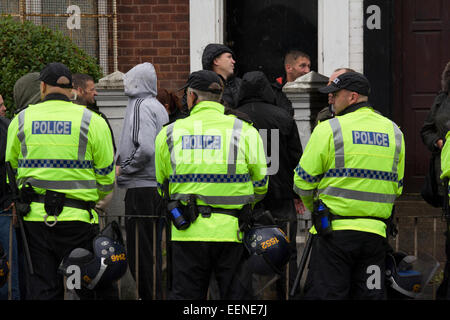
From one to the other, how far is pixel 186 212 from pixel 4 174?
1.82m

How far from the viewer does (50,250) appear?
584 cm

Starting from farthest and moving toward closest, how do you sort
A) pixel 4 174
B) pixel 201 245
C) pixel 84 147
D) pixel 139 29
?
pixel 139 29
pixel 4 174
pixel 84 147
pixel 201 245

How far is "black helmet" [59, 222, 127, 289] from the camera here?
18.7ft

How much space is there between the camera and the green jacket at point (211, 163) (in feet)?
17.9

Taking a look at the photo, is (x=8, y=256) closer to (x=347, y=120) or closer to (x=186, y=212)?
(x=186, y=212)

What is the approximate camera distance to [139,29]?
1056cm

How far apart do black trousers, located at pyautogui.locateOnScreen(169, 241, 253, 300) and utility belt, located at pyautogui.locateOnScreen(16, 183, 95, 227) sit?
785 mm

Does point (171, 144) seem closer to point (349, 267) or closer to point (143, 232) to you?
point (349, 267)

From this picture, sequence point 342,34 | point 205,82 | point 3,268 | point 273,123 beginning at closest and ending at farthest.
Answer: point 205,82 → point 3,268 → point 273,123 → point 342,34

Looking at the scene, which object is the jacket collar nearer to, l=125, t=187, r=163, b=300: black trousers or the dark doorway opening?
l=125, t=187, r=163, b=300: black trousers

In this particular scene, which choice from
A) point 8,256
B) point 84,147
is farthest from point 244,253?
point 8,256

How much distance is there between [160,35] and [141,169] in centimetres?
Answer: 386

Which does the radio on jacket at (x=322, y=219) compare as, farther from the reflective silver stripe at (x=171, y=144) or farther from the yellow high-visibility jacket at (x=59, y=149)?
the yellow high-visibility jacket at (x=59, y=149)

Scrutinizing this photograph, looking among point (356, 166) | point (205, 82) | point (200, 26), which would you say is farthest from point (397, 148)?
point (200, 26)
